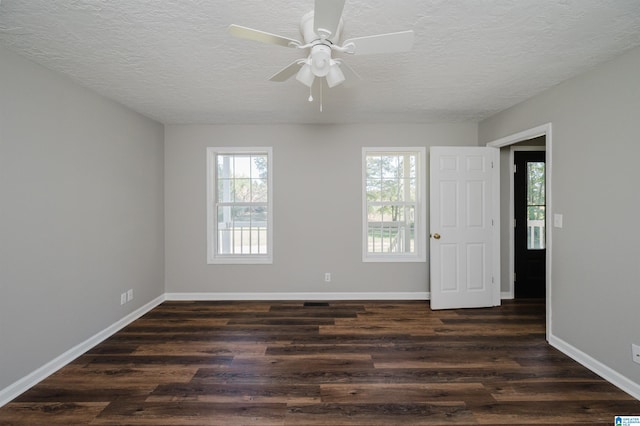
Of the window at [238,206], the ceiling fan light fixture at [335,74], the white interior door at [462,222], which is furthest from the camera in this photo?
the window at [238,206]

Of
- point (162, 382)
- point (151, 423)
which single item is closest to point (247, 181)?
point (162, 382)

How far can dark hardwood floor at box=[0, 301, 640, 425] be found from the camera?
1.88m

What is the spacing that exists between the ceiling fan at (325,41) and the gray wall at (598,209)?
1.92m

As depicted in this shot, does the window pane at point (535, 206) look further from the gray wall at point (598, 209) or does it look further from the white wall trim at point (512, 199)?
the gray wall at point (598, 209)

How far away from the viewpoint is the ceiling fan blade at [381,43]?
1475mm

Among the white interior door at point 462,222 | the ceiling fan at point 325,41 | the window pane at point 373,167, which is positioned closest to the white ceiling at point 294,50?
the ceiling fan at point 325,41

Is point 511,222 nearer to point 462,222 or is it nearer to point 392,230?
point 462,222

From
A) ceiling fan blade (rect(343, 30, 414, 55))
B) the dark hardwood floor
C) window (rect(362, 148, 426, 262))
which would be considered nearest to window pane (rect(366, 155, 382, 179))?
window (rect(362, 148, 426, 262))

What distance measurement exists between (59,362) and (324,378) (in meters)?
2.21

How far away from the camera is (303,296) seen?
4051mm

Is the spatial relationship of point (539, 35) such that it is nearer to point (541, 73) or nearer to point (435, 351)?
point (541, 73)

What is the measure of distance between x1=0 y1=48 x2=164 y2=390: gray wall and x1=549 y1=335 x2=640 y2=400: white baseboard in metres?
4.40

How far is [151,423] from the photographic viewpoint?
5.92 ft

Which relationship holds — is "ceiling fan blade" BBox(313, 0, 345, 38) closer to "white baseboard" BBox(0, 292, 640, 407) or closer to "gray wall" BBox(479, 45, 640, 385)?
"gray wall" BBox(479, 45, 640, 385)
